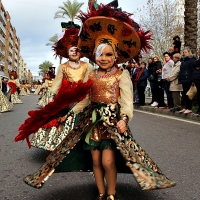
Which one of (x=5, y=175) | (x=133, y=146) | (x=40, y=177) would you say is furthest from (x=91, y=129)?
(x=5, y=175)

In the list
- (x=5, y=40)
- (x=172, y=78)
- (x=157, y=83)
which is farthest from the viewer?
(x=5, y=40)

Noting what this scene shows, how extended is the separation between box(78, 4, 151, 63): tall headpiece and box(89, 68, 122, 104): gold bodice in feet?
0.71

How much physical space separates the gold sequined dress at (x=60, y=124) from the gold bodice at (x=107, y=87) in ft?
4.05

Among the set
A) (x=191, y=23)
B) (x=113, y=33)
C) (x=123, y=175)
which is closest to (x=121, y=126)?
(x=113, y=33)

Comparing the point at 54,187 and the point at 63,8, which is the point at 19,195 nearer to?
the point at 54,187

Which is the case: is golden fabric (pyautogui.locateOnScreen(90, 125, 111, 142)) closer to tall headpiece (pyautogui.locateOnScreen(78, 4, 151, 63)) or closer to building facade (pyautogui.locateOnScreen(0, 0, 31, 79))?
tall headpiece (pyautogui.locateOnScreen(78, 4, 151, 63))

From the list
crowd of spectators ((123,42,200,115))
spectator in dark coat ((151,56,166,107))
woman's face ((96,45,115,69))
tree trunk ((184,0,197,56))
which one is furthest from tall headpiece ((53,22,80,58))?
tree trunk ((184,0,197,56))

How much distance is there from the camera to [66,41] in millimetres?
4449

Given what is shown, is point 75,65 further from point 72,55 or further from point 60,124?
point 60,124

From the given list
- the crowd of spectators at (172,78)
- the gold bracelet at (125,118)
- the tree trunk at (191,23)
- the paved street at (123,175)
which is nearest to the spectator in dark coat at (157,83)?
the crowd of spectators at (172,78)

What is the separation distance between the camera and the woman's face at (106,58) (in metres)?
3.10

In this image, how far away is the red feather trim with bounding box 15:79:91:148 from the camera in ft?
8.83

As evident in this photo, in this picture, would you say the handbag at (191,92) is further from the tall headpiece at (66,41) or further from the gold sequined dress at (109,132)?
the gold sequined dress at (109,132)

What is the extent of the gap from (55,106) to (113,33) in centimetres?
88
